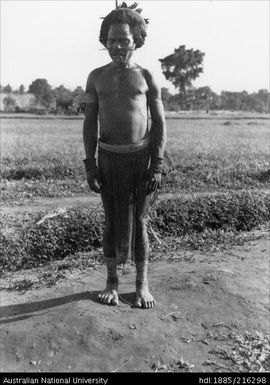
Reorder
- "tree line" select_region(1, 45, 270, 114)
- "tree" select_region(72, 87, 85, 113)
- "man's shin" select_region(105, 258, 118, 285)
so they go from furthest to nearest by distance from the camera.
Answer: "tree line" select_region(1, 45, 270, 114), "tree" select_region(72, 87, 85, 113), "man's shin" select_region(105, 258, 118, 285)

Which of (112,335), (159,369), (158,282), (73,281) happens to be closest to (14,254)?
(73,281)

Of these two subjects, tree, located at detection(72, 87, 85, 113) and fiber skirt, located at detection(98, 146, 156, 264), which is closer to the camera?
fiber skirt, located at detection(98, 146, 156, 264)

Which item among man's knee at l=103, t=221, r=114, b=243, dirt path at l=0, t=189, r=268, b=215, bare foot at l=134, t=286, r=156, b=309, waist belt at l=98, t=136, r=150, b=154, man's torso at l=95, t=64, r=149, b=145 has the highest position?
man's torso at l=95, t=64, r=149, b=145

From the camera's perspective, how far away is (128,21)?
332 centimetres

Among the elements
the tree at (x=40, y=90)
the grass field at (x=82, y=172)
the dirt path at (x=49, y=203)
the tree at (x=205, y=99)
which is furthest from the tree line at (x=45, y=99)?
the dirt path at (x=49, y=203)

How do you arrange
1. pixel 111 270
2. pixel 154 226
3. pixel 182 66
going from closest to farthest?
pixel 111 270 < pixel 154 226 < pixel 182 66

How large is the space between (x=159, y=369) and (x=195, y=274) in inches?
57.4

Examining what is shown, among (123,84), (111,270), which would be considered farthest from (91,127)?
(111,270)

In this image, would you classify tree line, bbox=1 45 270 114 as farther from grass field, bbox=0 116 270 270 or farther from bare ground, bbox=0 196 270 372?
bare ground, bbox=0 196 270 372

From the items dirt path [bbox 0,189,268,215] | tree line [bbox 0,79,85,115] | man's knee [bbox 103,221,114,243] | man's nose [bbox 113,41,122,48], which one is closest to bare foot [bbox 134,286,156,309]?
man's knee [bbox 103,221,114,243]

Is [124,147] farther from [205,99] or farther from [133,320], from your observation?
[205,99]

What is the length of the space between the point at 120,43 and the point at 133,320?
1950mm

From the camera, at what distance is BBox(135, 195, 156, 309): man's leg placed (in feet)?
11.8

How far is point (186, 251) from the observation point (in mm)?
5477
